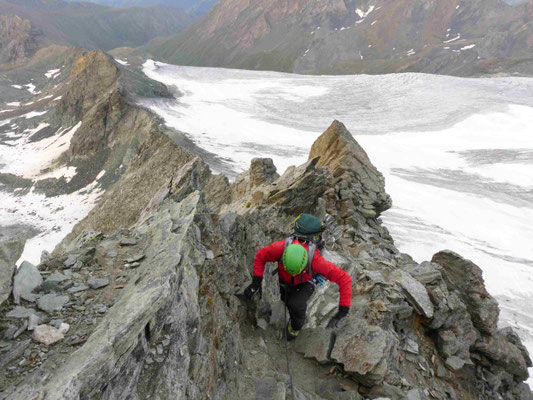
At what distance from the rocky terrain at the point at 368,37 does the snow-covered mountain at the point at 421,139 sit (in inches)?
3304

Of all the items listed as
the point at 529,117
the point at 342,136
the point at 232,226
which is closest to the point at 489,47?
the point at 529,117

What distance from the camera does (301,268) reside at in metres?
5.23

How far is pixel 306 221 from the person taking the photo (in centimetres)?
536

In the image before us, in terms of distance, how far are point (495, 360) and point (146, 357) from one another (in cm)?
893

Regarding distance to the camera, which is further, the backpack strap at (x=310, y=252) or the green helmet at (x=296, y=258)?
the backpack strap at (x=310, y=252)

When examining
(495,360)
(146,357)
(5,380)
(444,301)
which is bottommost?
(495,360)

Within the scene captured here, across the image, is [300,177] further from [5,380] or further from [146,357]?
[5,380]

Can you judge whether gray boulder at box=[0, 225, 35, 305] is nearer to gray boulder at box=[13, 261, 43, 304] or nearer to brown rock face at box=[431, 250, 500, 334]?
gray boulder at box=[13, 261, 43, 304]

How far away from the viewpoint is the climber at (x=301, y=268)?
17.3 feet

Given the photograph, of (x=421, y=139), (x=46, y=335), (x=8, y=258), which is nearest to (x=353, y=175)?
(x=8, y=258)

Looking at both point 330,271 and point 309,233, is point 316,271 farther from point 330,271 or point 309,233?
point 309,233

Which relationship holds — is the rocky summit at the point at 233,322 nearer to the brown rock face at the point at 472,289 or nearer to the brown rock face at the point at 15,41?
the brown rock face at the point at 472,289

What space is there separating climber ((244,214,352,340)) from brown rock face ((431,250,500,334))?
514 cm

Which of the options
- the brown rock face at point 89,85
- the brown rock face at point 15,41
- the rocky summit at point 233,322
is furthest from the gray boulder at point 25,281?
the brown rock face at point 15,41
